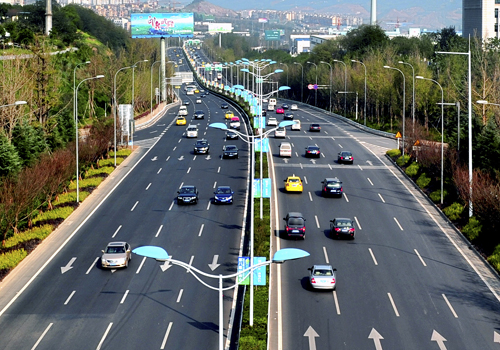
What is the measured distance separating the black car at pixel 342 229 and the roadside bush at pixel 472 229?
23.6 feet

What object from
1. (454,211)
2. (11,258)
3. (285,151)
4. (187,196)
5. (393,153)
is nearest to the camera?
(11,258)

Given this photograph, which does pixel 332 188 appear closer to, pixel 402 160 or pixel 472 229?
pixel 472 229

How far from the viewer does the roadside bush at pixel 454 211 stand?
172 ft

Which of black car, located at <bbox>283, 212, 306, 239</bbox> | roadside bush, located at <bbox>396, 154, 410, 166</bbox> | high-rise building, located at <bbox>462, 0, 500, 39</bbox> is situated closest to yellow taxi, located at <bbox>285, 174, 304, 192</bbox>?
black car, located at <bbox>283, 212, 306, 239</bbox>

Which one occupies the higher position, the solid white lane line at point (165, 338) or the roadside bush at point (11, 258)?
the roadside bush at point (11, 258)

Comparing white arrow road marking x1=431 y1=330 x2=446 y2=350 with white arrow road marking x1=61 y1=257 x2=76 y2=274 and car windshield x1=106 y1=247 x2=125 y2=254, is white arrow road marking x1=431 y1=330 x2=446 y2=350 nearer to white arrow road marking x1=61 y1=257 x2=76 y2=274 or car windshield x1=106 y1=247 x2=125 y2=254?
car windshield x1=106 y1=247 x2=125 y2=254

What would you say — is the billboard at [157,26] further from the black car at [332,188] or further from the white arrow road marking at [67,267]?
the white arrow road marking at [67,267]

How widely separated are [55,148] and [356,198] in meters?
29.6

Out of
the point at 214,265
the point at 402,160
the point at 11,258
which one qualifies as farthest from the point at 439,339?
the point at 402,160

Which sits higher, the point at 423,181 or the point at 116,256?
the point at 423,181

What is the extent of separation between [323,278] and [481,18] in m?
166

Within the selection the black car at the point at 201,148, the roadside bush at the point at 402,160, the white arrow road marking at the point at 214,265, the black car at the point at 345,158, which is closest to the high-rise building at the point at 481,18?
the roadside bush at the point at 402,160

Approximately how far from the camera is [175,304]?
37.3 meters

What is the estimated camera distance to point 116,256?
42656 mm
